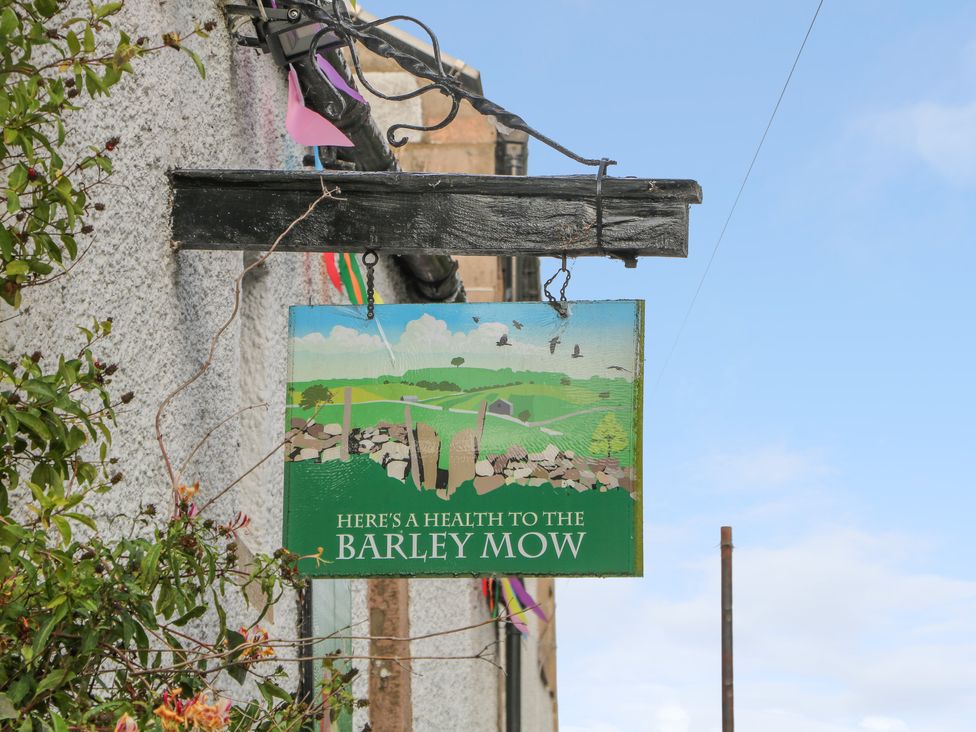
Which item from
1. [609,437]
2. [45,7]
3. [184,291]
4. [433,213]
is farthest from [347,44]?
[45,7]

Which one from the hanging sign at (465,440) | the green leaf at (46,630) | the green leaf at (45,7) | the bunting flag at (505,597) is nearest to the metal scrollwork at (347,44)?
the hanging sign at (465,440)

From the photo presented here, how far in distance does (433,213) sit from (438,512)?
2.93 feet

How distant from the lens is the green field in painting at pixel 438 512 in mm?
4047

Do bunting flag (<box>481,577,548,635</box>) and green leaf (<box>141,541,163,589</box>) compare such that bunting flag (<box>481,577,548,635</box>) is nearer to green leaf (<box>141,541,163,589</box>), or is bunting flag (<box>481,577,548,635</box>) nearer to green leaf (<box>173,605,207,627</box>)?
green leaf (<box>173,605,207,627</box>)

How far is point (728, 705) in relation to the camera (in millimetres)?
13742

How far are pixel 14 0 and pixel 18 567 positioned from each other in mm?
1058

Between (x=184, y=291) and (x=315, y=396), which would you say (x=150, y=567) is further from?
(x=184, y=291)

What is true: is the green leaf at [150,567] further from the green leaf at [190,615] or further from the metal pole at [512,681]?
the metal pole at [512,681]

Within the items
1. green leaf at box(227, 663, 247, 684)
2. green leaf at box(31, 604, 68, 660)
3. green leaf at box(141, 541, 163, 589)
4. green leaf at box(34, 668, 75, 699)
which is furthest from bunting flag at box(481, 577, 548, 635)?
green leaf at box(31, 604, 68, 660)

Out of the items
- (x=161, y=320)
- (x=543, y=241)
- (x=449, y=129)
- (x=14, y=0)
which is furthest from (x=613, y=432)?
(x=449, y=129)

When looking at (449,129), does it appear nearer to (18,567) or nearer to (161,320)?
(161,320)

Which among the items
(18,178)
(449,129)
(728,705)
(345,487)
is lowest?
(728,705)

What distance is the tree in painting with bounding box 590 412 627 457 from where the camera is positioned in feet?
13.5

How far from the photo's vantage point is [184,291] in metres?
4.40
